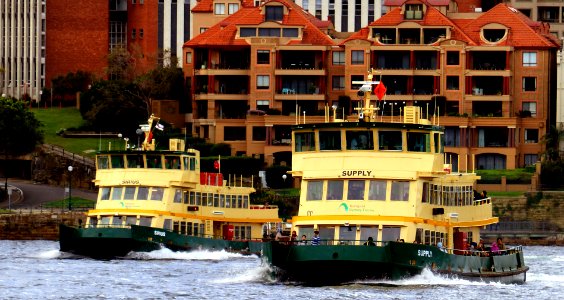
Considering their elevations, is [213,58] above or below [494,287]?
above

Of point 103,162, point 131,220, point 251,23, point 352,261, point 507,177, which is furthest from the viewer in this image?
point 251,23

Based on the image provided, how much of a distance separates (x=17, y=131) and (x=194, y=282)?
8019 centimetres

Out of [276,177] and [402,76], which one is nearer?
[276,177]

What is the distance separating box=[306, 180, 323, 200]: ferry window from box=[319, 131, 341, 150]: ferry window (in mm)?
1539

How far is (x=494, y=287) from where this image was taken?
8994 cm

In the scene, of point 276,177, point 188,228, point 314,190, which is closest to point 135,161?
point 188,228

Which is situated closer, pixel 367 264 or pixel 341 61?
pixel 367 264

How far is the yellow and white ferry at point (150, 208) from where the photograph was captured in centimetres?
11100

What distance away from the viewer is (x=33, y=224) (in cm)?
14288

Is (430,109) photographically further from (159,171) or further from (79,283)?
(79,283)

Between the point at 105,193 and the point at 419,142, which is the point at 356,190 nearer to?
the point at 419,142

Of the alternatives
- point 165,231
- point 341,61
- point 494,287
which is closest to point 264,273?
point 494,287

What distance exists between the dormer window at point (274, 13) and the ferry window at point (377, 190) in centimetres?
9756

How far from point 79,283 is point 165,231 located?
21.2 meters
